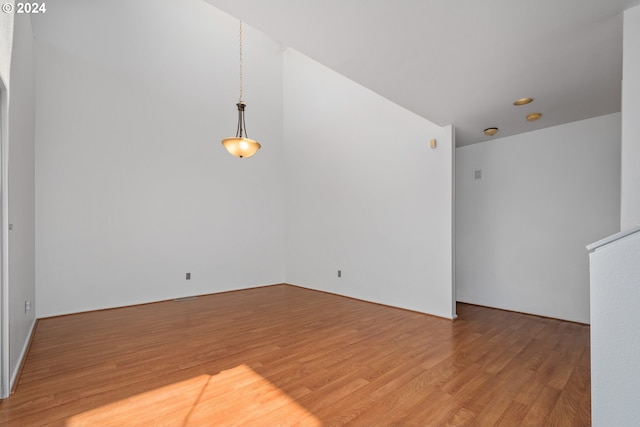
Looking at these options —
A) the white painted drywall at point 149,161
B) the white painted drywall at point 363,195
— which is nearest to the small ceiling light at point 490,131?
the white painted drywall at point 363,195

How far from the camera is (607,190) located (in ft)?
11.6

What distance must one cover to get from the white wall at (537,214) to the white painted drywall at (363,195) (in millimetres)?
994

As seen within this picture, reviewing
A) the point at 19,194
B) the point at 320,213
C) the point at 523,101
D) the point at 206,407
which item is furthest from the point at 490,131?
the point at 19,194

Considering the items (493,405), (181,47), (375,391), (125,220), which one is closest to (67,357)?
(125,220)

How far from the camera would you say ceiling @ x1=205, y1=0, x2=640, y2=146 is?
6.03ft

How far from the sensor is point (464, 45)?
2.21 m

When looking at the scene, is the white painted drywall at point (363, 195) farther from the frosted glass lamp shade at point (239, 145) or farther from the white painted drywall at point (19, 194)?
the white painted drywall at point (19, 194)

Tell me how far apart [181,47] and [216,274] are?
4007 mm

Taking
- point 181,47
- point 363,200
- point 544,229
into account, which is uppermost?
point 181,47

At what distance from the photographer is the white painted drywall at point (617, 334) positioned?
87cm

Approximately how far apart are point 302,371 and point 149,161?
4.04 metres

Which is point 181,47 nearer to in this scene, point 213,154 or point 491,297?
point 213,154

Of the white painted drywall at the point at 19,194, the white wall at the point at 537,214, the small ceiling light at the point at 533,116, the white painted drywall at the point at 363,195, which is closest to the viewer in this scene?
the white painted drywall at the point at 19,194

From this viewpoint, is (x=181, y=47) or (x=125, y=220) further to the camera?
(x=181, y=47)
